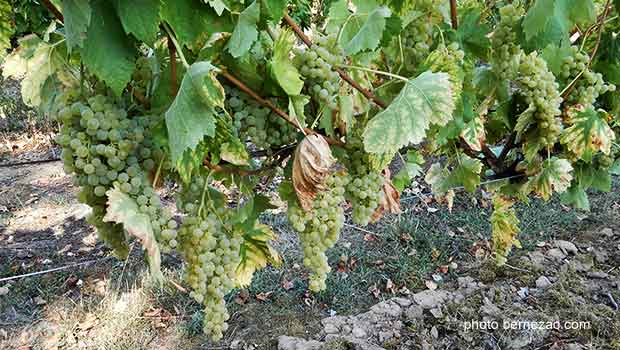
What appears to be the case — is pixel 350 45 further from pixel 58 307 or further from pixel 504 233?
pixel 58 307

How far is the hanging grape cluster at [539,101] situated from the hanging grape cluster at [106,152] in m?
0.83

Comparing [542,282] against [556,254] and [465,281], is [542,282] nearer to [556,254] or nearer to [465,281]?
[556,254]

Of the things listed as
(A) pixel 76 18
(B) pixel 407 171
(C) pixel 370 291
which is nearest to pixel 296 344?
(C) pixel 370 291

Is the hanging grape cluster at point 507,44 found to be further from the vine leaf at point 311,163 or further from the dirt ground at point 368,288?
the dirt ground at point 368,288

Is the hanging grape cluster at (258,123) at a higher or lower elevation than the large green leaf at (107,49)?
lower

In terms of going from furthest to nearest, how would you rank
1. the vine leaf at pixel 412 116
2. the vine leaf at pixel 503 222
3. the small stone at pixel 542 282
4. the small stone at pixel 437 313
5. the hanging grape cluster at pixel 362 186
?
the small stone at pixel 542 282 < the small stone at pixel 437 313 < the vine leaf at pixel 503 222 < the hanging grape cluster at pixel 362 186 < the vine leaf at pixel 412 116

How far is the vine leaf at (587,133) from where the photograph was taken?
1.30 metres

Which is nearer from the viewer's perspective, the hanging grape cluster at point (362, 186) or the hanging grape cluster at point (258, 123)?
the hanging grape cluster at point (258, 123)

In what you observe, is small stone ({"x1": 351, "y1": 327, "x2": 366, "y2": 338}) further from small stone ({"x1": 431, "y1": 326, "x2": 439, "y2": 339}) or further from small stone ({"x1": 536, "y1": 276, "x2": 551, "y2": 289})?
small stone ({"x1": 536, "y1": 276, "x2": 551, "y2": 289})

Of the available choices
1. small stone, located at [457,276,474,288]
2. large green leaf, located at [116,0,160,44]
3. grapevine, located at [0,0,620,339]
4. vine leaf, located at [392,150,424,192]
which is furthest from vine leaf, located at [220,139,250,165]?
small stone, located at [457,276,474,288]

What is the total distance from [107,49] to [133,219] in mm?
214

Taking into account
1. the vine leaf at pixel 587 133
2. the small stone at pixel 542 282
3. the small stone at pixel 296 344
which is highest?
the vine leaf at pixel 587 133

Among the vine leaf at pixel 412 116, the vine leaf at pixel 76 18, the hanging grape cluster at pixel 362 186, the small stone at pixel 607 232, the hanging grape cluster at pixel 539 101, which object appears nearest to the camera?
the vine leaf at pixel 76 18

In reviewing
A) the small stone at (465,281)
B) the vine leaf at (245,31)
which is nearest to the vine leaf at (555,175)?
the vine leaf at (245,31)
